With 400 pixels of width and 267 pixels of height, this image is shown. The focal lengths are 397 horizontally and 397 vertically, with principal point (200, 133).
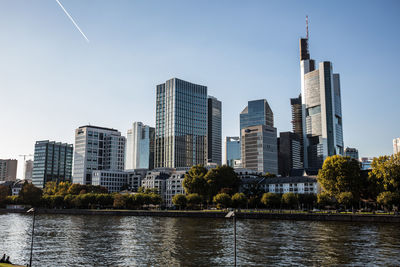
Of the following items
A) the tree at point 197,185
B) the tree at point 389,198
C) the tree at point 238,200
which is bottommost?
the tree at point 238,200

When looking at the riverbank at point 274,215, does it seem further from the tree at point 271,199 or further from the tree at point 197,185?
the tree at point 197,185

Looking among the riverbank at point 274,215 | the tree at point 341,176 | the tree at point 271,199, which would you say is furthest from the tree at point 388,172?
the tree at point 271,199

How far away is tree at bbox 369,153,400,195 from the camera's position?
122 m

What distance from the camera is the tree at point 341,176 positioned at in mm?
131750

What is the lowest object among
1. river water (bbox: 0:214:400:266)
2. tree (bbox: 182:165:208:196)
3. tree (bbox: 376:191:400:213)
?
river water (bbox: 0:214:400:266)

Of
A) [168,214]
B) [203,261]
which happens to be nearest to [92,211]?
[168,214]

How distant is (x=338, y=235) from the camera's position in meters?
78.4

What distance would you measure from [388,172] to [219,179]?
7501cm

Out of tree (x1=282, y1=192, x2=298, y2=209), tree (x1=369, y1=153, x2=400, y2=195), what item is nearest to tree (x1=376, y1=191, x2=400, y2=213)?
tree (x1=369, y1=153, x2=400, y2=195)

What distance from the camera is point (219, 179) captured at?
180 metres

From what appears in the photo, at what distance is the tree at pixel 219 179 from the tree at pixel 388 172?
222 ft

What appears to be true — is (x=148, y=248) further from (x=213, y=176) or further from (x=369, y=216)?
(x=213, y=176)

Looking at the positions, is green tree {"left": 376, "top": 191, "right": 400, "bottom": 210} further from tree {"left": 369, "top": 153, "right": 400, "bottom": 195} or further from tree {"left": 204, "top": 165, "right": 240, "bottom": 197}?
tree {"left": 204, "top": 165, "right": 240, "bottom": 197}

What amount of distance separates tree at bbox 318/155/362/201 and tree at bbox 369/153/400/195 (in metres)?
5.50
